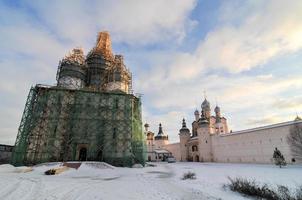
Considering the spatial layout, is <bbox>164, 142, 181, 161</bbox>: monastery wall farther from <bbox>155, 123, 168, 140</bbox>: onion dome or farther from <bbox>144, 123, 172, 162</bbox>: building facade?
<bbox>155, 123, 168, 140</bbox>: onion dome

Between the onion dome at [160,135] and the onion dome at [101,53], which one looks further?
the onion dome at [160,135]

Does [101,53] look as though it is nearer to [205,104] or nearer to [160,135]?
[205,104]

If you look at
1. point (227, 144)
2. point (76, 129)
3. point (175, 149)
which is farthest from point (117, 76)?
point (175, 149)

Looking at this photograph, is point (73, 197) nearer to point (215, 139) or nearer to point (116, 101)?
point (116, 101)

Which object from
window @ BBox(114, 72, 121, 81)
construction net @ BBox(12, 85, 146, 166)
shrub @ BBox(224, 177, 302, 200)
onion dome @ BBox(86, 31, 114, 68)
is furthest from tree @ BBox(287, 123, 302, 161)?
onion dome @ BBox(86, 31, 114, 68)

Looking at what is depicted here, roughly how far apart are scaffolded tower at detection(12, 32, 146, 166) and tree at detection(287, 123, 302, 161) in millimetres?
22073

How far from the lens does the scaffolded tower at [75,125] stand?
26922 millimetres

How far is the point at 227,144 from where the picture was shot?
1697 inches

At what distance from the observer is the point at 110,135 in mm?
29906

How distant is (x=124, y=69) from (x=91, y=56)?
24.5 ft

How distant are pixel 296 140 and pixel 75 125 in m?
31.2

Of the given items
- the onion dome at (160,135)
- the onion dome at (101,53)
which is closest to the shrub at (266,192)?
the onion dome at (101,53)

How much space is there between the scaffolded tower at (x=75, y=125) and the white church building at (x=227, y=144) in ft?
66.9

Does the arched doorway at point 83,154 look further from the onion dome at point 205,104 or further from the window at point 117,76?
the onion dome at point 205,104
